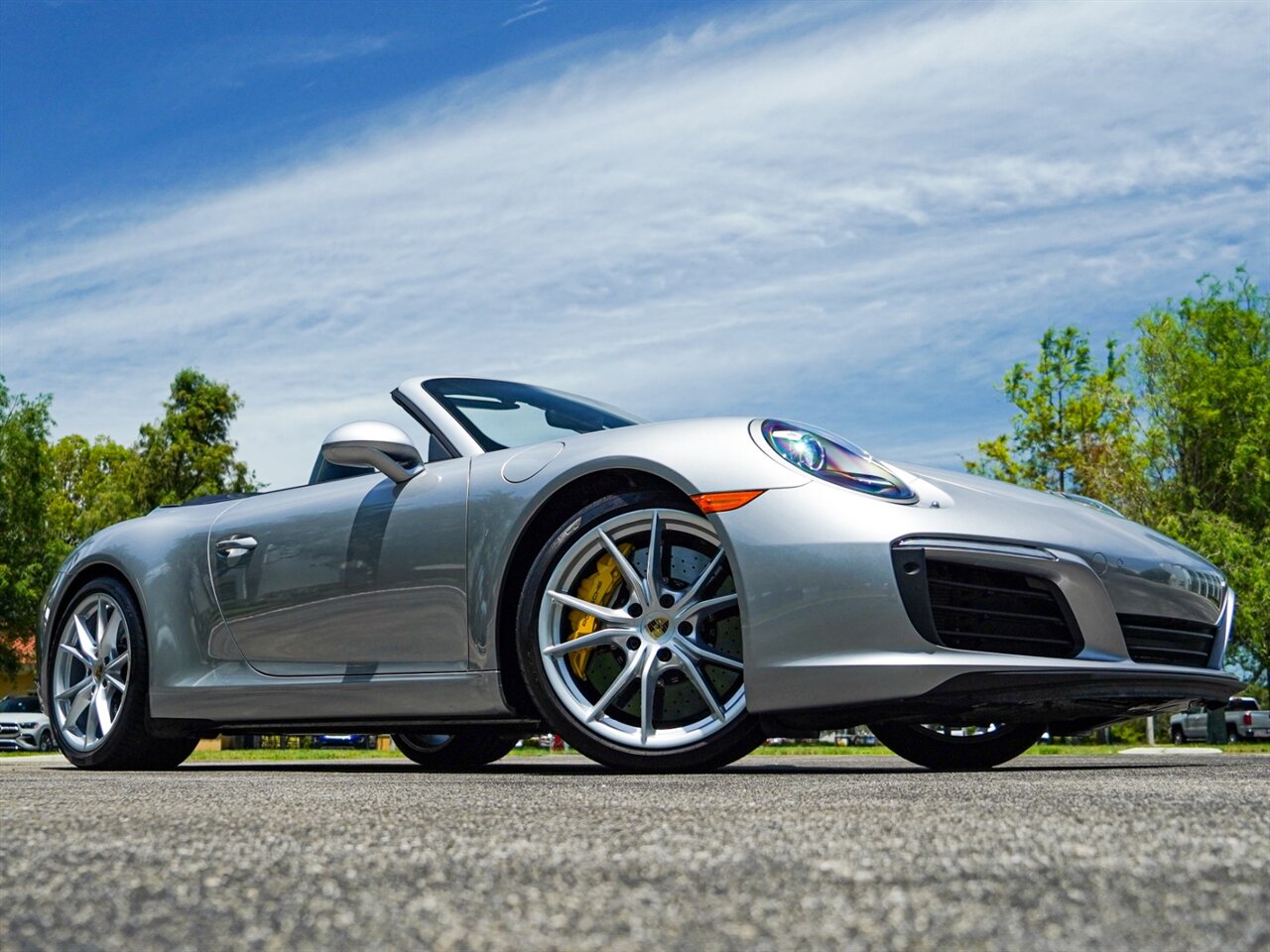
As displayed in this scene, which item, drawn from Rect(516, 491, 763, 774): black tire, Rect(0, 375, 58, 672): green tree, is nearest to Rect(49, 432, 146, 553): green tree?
Rect(0, 375, 58, 672): green tree

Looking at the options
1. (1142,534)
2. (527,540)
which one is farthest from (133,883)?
(1142,534)

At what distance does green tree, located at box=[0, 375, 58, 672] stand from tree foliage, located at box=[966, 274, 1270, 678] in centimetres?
2102

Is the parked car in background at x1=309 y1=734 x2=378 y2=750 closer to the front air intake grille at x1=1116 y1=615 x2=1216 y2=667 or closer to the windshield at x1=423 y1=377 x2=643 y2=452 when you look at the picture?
the windshield at x1=423 y1=377 x2=643 y2=452

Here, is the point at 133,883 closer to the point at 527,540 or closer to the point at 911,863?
the point at 911,863

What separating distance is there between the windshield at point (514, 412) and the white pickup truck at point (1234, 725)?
26.4 m

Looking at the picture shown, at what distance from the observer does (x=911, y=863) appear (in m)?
1.46

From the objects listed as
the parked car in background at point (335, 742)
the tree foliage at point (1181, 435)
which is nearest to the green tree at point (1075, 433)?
the tree foliage at point (1181, 435)

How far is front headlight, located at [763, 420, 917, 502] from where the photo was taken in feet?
12.6

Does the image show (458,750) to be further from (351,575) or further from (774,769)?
(774,769)

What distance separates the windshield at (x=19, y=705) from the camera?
24.8 m

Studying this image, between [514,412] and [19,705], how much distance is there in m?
23.2

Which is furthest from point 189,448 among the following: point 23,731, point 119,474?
point 23,731

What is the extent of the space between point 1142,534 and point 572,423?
81.2 inches

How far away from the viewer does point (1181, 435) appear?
26797 millimetres
